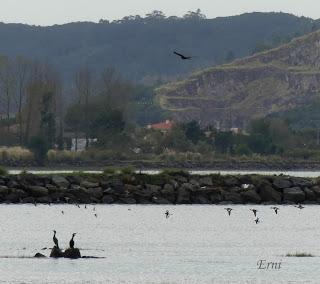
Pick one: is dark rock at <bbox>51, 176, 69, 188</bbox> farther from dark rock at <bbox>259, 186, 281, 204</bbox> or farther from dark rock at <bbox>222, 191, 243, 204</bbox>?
dark rock at <bbox>259, 186, 281, 204</bbox>

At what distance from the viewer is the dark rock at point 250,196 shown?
9881 centimetres

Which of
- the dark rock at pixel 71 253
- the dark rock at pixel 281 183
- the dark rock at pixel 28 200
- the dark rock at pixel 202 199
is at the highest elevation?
the dark rock at pixel 71 253

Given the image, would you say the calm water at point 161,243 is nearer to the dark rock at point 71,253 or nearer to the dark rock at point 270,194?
the dark rock at point 71,253

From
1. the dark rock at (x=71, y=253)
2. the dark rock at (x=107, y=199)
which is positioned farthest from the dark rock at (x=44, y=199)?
the dark rock at (x=71, y=253)

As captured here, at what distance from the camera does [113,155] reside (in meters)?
186

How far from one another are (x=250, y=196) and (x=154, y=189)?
7.09 m

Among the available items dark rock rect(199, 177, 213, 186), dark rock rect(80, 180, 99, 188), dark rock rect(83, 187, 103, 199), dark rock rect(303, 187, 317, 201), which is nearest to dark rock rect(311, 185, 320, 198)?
dark rock rect(303, 187, 317, 201)

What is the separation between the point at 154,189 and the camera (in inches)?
3871

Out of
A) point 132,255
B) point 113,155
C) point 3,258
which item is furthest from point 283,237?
point 113,155

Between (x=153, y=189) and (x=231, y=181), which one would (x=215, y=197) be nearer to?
(x=231, y=181)

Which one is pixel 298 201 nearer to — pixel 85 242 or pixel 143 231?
pixel 143 231

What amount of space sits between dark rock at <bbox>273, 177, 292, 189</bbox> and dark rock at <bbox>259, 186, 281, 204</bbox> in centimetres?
A: 47

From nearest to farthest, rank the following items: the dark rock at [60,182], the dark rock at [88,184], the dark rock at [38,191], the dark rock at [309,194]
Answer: the dark rock at [38,191] → the dark rock at [60,182] → the dark rock at [88,184] → the dark rock at [309,194]

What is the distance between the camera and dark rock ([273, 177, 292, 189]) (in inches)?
3927
